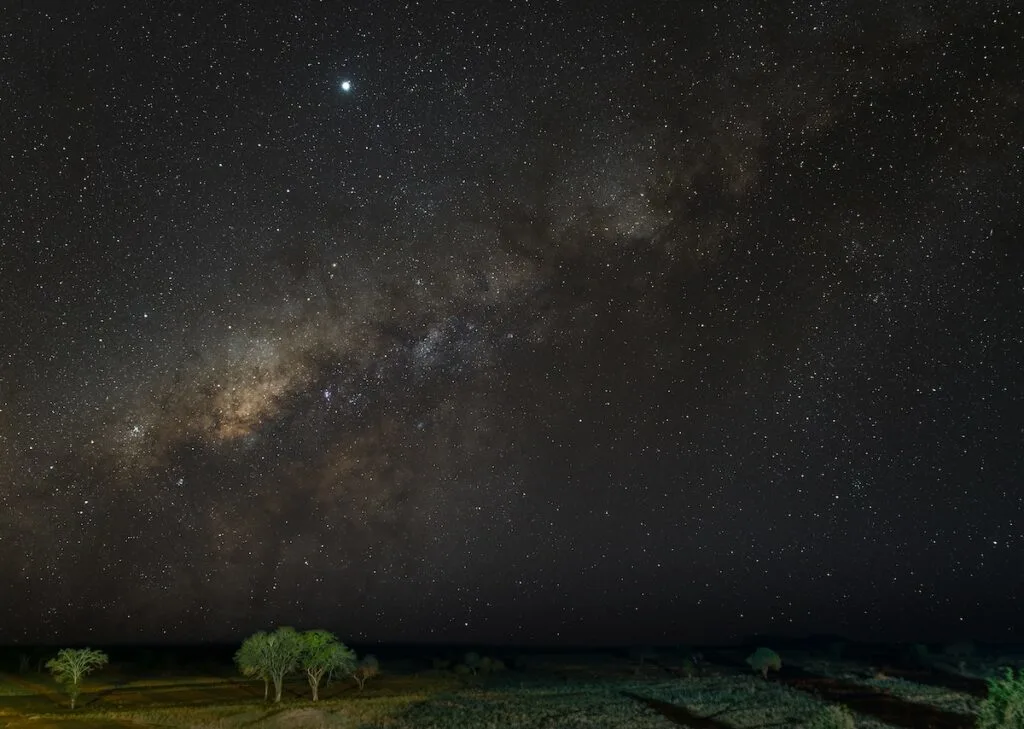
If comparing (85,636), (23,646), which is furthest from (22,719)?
(85,636)

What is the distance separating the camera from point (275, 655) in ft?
188

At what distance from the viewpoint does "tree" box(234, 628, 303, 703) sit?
5738 cm

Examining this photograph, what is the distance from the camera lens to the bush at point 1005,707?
26.9 metres

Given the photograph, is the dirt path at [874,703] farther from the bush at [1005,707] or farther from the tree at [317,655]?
the tree at [317,655]

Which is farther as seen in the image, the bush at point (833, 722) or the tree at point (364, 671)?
the tree at point (364, 671)

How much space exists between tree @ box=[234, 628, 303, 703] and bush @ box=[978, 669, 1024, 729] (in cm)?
4690

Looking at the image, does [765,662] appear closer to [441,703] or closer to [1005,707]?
[441,703]

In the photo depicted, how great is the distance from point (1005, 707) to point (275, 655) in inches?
1925

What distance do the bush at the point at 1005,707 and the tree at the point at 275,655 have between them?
46897mm

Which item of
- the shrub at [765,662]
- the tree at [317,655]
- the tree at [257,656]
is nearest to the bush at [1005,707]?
the tree at [317,655]

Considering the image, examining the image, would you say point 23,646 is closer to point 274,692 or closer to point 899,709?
point 274,692

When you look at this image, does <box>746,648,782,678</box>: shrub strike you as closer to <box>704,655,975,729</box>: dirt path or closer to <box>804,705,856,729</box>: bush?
<box>704,655,975,729</box>: dirt path

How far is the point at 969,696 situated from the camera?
5884 centimetres

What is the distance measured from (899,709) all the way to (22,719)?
60.0 meters
